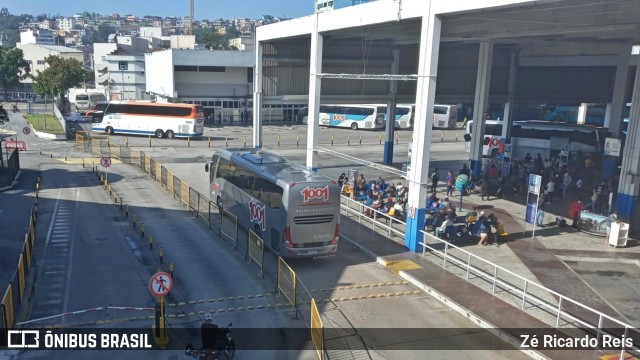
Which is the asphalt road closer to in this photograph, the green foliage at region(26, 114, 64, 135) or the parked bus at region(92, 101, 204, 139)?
the parked bus at region(92, 101, 204, 139)

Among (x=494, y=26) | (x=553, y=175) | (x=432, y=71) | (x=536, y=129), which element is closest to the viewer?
(x=432, y=71)

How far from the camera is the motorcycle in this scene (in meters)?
11.7

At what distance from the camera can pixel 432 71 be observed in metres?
19.7

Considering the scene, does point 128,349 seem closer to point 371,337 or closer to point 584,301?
point 371,337

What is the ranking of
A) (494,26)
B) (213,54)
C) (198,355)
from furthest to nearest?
(213,54), (494,26), (198,355)

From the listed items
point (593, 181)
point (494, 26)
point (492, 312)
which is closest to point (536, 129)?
point (593, 181)

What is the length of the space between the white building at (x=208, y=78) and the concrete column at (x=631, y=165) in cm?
4541

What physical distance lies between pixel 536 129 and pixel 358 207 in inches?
823

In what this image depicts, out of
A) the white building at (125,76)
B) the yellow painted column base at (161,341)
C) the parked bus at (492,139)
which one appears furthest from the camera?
the white building at (125,76)

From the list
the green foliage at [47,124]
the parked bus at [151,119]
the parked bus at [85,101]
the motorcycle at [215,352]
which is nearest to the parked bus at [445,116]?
the parked bus at [151,119]

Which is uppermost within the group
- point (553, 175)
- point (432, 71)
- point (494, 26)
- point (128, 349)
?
point (494, 26)

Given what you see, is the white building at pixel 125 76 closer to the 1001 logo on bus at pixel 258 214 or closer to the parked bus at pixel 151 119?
the parked bus at pixel 151 119

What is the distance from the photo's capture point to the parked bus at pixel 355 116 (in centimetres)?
6206

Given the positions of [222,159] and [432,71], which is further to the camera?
[222,159]
